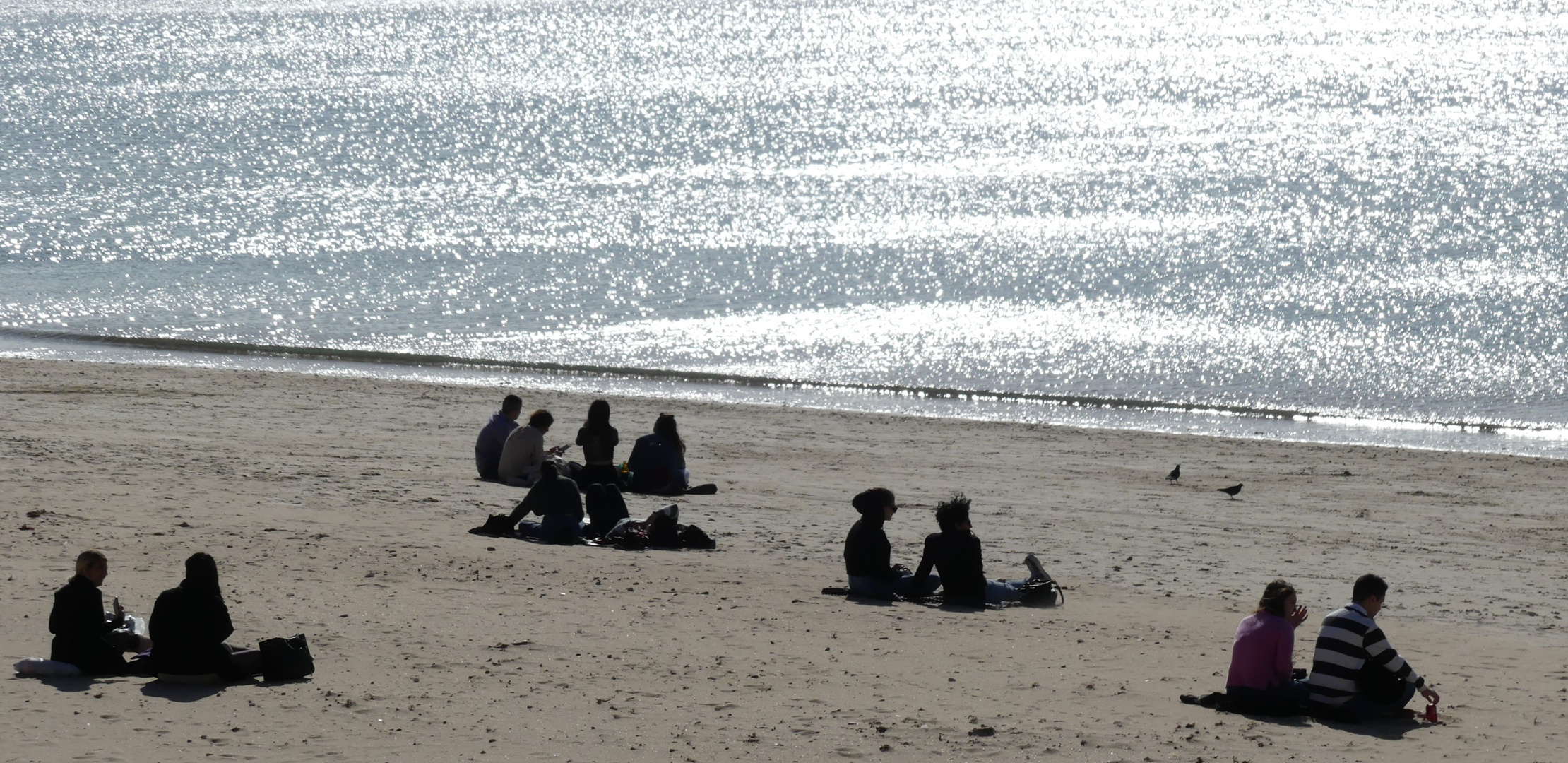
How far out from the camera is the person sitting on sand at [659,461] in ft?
46.3

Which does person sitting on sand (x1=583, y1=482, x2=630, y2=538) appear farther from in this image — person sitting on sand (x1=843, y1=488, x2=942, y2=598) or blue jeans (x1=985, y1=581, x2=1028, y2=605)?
blue jeans (x1=985, y1=581, x2=1028, y2=605)

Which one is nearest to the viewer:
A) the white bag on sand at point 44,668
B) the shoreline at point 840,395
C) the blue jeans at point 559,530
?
the white bag on sand at point 44,668

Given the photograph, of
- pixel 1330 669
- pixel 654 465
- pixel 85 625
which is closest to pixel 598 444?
pixel 654 465

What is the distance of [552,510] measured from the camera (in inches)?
479

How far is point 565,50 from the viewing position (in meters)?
92.0

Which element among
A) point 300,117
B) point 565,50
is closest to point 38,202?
point 300,117

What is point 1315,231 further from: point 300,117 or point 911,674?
point 300,117

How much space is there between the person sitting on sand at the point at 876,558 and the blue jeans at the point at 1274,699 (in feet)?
9.19

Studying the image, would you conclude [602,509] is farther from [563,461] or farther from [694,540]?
[563,461]

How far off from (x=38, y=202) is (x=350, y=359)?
2441 centimetres

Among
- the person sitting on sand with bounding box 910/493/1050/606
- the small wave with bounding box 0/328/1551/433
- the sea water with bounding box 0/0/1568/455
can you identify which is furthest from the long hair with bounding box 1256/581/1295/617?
the small wave with bounding box 0/328/1551/433

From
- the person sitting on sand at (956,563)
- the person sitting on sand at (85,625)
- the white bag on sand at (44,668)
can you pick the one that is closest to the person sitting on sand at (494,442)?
the person sitting on sand at (956,563)

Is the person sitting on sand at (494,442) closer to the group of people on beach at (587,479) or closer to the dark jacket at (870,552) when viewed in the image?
the group of people on beach at (587,479)

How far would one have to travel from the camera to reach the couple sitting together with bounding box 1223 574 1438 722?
824cm
